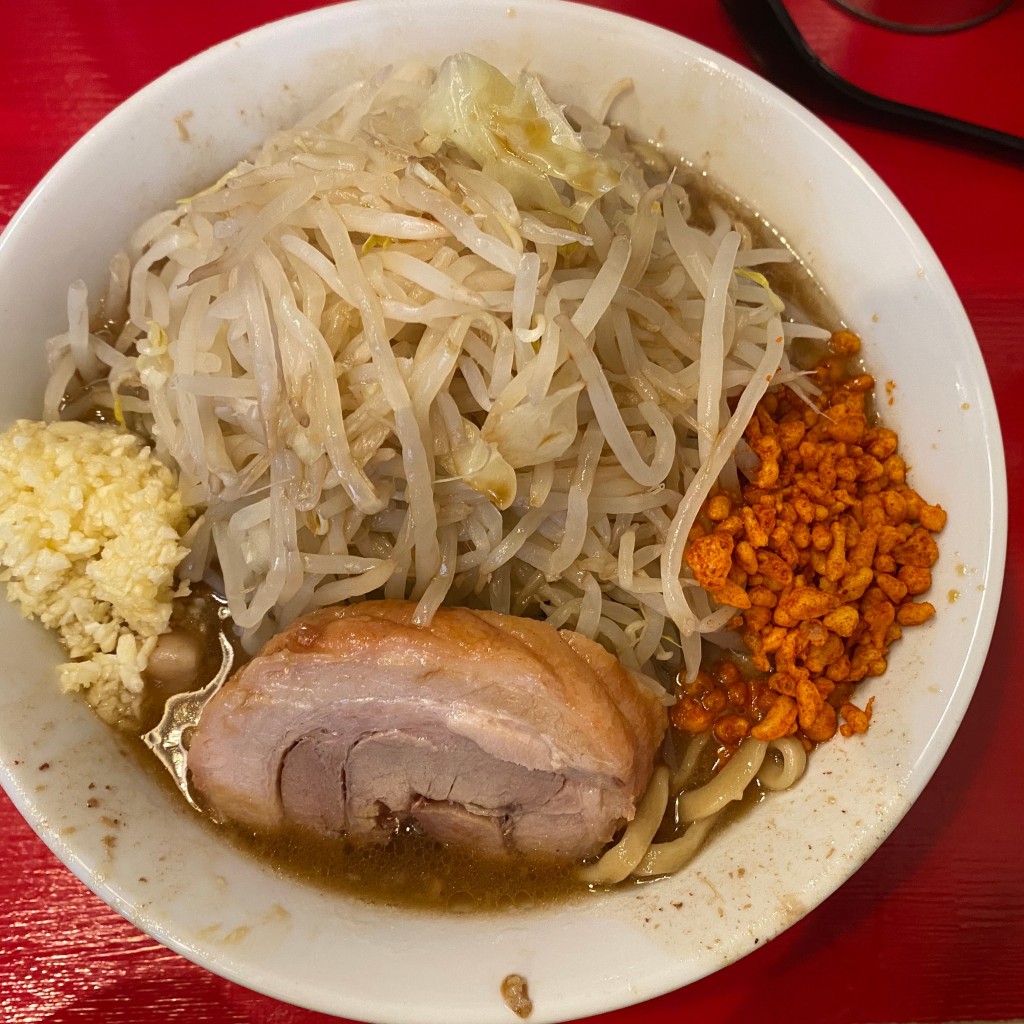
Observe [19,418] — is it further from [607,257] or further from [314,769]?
[607,257]

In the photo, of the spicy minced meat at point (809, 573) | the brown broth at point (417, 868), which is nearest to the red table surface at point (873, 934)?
the brown broth at point (417, 868)

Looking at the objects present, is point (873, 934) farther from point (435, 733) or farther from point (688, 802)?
point (435, 733)

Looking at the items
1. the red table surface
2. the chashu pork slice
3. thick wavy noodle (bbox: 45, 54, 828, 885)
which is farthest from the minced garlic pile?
the red table surface

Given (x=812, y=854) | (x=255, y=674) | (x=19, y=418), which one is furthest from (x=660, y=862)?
(x=19, y=418)

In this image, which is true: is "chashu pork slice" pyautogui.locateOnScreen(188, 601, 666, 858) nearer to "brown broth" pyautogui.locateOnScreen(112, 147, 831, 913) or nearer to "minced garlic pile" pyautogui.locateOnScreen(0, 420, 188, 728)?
"brown broth" pyautogui.locateOnScreen(112, 147, 831, 913)

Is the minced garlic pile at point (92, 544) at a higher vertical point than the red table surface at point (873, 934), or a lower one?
higher

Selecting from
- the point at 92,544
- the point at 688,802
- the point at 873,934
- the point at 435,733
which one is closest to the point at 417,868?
the point at 435,733

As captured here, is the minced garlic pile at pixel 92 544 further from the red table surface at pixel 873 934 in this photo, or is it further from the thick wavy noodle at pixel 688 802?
the thick wavy noodle at pixel 688 802
